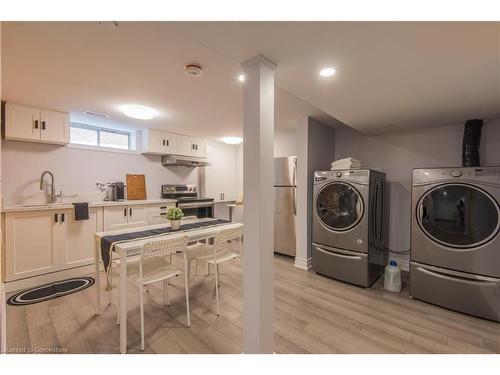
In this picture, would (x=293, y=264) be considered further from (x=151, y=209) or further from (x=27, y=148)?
(x=27, y=148)

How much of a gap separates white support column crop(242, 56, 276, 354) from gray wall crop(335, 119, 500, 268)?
8.97 feet

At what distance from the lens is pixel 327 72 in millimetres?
1561

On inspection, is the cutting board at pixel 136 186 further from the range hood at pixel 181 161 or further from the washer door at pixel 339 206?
the washer door at pixel 339 206

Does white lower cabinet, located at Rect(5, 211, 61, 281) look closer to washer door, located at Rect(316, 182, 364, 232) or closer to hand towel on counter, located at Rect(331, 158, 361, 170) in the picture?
washer door, located at Rect(316, 182, 364, 232)

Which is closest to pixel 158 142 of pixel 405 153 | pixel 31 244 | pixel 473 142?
pixel 31 244

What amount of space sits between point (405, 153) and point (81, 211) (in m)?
4.68

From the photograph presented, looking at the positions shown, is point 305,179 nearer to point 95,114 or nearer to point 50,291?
point 95,114

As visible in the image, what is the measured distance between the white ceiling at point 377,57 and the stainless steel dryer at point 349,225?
101 centimetres

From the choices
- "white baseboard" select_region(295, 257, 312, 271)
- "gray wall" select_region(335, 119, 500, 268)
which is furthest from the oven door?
"gray wall" select_region(335, 119, 500, 268)

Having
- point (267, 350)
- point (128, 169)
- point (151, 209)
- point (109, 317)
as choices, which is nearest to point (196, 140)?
point (128, 169)

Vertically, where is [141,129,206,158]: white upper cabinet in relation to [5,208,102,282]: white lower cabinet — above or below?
above

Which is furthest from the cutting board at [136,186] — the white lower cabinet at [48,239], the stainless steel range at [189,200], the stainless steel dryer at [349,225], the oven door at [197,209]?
the stainless steel dryer at [349,225]

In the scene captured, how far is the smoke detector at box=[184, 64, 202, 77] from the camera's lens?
182 centimetres
